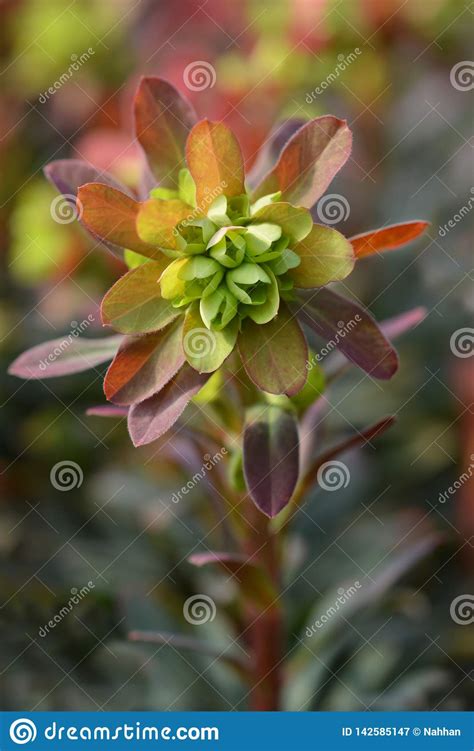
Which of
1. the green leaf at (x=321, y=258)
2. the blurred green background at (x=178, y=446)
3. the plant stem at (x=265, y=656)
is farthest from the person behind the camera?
the blurred green background at (x=178, y=446)

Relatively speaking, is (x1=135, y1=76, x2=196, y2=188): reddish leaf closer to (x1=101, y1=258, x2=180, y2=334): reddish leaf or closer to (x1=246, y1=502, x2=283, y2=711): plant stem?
(x1=101, y1=258, x2=180, y2=334): reddish leaf

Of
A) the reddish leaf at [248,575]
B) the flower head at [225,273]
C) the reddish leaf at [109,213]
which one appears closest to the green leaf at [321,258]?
the flower head at [225,273]

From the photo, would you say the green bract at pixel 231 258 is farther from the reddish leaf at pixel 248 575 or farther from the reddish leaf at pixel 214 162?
the reddish leaf at pixel 248 575

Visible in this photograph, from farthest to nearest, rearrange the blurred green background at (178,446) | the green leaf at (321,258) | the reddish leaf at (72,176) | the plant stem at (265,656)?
the blurred green background at (178,446) < the plant stem at (265,656) < the reddish leaf at (72,176) < the green leaf at (321,258)

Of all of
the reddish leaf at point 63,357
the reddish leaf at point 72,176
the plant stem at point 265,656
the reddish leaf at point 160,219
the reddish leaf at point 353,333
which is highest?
the reddish leaf at point 353,333

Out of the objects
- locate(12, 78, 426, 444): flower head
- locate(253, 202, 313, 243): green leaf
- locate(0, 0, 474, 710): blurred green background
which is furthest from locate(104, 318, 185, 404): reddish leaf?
locate(0, 0, 474, 710): blurred green background

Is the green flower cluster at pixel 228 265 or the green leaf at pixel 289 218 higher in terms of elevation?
the green leaf at pixel 289 218

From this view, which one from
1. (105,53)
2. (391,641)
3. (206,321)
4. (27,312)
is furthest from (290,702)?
(105,53)
